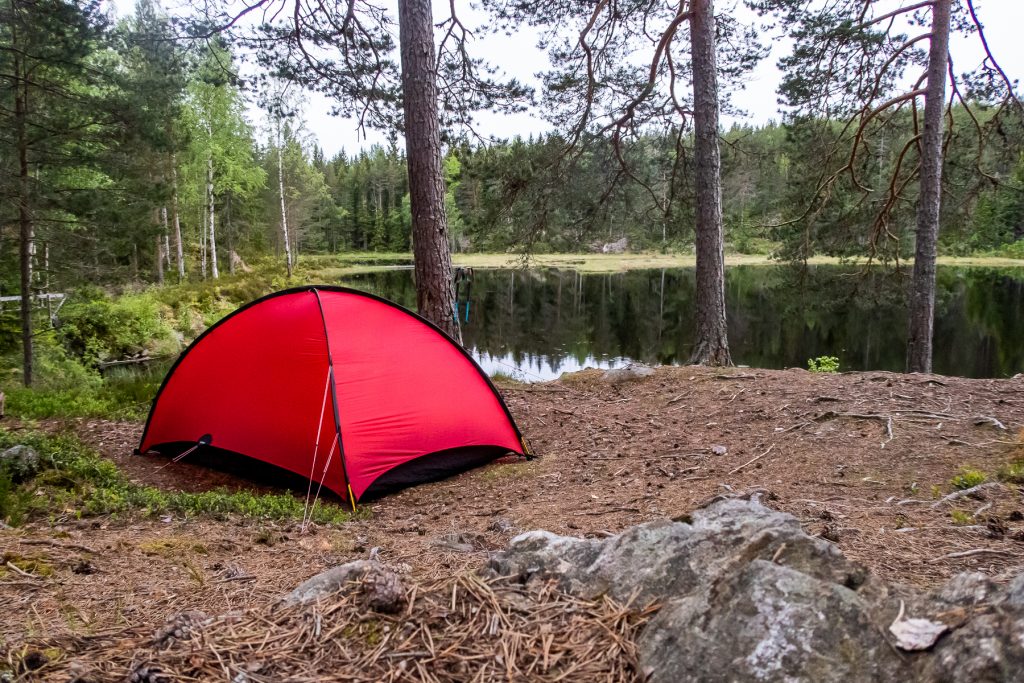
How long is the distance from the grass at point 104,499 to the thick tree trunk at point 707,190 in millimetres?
5452

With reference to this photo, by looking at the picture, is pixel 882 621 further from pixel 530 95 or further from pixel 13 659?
pixel 530 95

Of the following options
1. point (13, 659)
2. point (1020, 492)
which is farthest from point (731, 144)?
point (13, 659)

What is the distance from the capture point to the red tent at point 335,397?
4.34 metres

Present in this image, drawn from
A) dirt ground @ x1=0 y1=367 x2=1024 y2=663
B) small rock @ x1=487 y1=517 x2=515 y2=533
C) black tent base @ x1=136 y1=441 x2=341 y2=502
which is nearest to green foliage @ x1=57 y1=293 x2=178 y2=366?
dirt ground @ x1=0 y1=367 x2=1024 y2=663

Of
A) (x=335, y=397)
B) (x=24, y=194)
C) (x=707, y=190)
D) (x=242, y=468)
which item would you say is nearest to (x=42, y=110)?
(x=24, y=194)

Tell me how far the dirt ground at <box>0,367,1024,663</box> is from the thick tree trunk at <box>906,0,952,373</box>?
2.93 m

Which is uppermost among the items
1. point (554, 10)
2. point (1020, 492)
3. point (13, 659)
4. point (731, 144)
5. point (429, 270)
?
point (554, 10)

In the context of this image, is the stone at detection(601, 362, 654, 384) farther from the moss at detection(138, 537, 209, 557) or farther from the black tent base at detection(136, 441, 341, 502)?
the moss at detection(138, 537, 209, 557)

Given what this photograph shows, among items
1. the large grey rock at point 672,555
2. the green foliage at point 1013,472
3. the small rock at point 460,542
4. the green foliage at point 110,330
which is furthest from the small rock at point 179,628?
the green foliage at point 110,330

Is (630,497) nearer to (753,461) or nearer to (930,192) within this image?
(753,461)

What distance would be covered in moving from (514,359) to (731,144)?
8415 mm

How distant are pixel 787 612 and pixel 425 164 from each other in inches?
222

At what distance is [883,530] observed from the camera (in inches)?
99.7

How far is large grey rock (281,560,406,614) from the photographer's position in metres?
1.69
